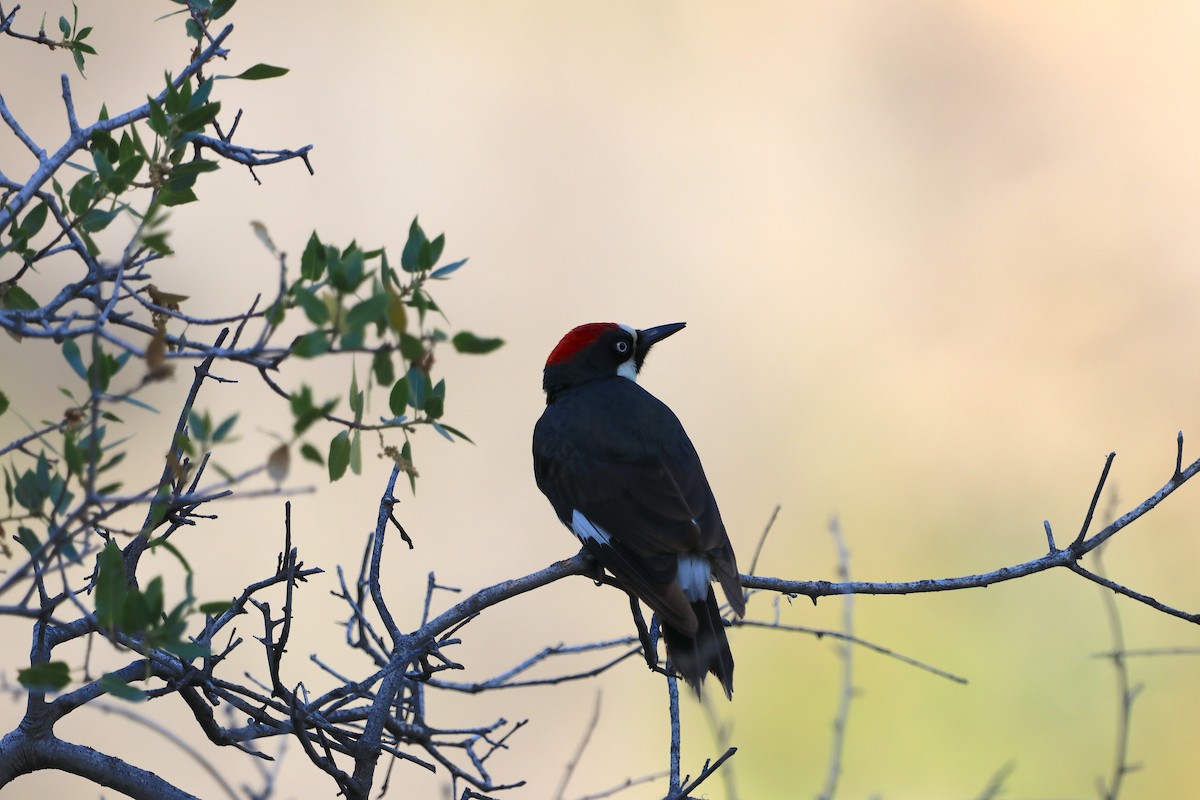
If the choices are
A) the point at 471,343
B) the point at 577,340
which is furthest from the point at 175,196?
the point at 577,340

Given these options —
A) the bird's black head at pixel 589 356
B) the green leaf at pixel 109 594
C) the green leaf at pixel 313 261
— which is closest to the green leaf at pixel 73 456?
the green leaf at pixel 109 594

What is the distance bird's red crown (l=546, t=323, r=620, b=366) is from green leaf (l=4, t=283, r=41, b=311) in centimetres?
314

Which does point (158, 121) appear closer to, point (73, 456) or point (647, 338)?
point (73, 456)

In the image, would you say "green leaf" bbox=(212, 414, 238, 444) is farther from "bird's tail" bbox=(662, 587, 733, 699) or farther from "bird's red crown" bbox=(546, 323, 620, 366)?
"bird's red crown" bbox=(546, 323, 620, 366)

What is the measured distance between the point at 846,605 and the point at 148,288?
2.15 m

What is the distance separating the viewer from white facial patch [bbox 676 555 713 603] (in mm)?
4156

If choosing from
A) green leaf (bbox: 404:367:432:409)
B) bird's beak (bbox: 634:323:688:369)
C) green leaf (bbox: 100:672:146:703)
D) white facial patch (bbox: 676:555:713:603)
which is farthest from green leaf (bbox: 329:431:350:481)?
bird's beak (bbox: 634:323:688:369)

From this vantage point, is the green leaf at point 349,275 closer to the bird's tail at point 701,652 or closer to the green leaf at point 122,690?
the green leaf at point 122,690

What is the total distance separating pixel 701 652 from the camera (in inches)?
155

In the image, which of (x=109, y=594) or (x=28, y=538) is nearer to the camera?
(x=109, y=594)

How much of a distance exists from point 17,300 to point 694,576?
2.37m

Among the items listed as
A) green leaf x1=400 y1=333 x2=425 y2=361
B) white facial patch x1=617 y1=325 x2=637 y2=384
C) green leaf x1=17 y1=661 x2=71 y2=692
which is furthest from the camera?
white facial patch x1=617 y1=325 x2=637 y2=384

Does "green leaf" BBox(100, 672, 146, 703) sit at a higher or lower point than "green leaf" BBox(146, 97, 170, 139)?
lower

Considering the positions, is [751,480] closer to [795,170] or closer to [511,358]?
[511,358]
